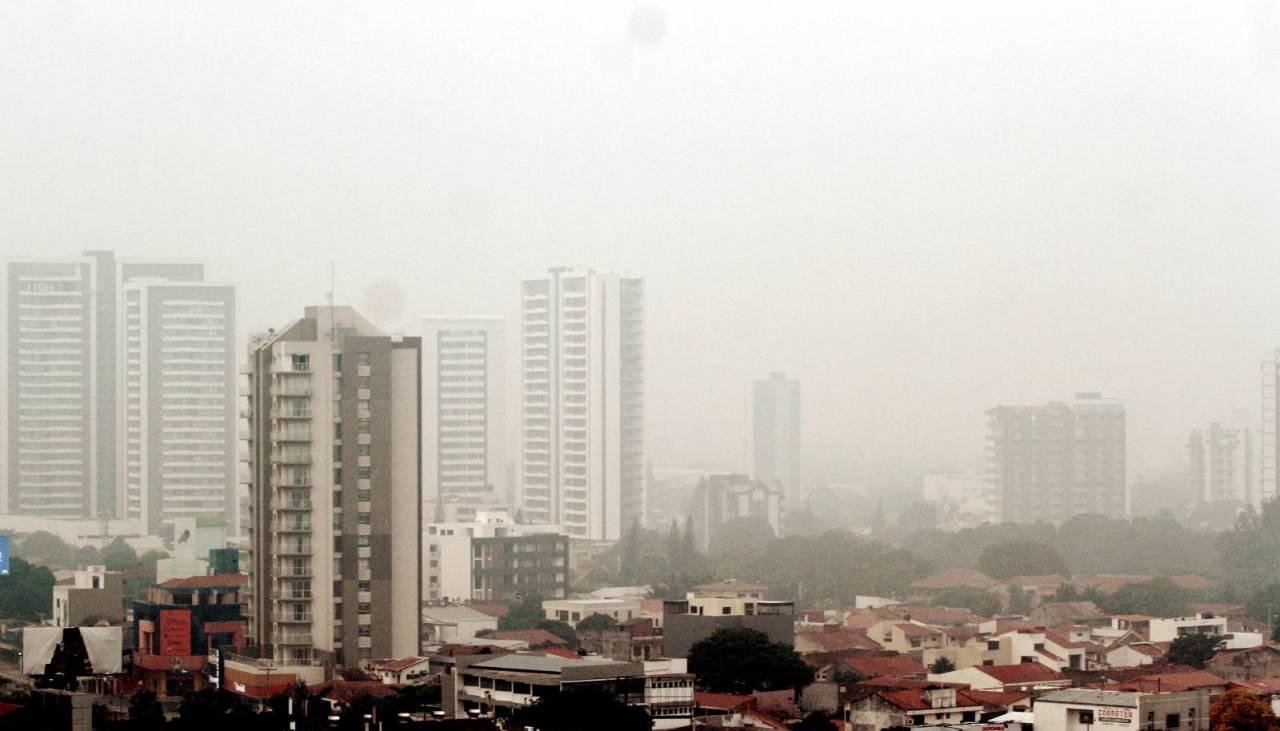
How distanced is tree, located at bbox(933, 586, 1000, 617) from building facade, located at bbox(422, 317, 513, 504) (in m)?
11.3


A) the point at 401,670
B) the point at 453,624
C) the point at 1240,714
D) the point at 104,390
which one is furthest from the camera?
the point at 104,390

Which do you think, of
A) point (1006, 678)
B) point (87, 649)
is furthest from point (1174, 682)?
point (87, 649)

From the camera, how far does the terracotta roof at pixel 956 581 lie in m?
18.6

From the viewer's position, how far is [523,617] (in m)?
15.6

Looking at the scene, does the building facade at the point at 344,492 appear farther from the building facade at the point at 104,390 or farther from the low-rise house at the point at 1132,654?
the building facade at the point at 104,390

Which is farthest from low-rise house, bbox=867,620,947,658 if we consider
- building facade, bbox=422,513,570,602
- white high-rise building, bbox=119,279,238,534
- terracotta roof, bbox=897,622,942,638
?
white high-rise building, bbox=119,279,238,534

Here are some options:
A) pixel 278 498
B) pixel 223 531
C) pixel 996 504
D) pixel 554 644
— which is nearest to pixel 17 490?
pixel 223 531

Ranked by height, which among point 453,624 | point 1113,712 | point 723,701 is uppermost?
point 1113,712

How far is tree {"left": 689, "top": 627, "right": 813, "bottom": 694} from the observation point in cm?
1045

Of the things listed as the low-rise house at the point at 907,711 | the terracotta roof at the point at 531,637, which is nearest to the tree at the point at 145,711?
the low-rise house at the point at 907,711

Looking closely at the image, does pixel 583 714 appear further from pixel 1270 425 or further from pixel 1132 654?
pixel 1270 425

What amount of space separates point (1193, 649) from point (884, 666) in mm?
1825

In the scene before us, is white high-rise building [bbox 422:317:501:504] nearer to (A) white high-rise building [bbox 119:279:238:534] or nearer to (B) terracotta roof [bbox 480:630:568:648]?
(A) white high-rise building [bbox 119:279:238:534]

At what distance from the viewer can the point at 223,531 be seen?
18.0 m
